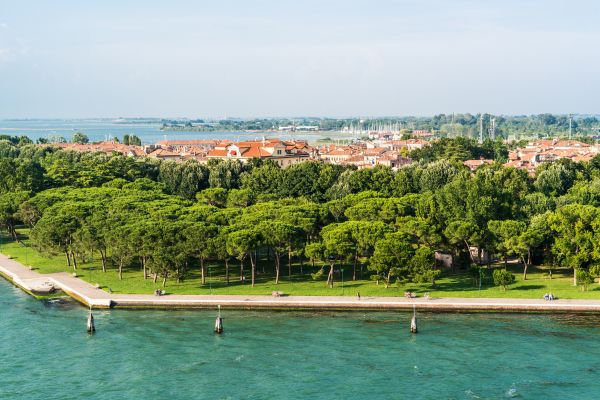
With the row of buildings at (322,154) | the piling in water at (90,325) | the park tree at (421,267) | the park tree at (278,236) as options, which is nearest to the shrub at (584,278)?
the park tree at (421,267)

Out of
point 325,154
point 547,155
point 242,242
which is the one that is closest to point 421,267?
point 242,242

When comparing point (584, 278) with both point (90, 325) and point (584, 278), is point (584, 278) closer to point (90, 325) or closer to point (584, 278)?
point (584, 278)

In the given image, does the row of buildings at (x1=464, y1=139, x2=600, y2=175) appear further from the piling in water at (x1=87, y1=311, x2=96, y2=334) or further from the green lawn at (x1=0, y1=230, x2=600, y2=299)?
the piling in water at (x1=87, y1=311, x2=96, y2=334)

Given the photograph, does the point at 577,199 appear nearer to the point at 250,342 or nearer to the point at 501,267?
the point at 501,267

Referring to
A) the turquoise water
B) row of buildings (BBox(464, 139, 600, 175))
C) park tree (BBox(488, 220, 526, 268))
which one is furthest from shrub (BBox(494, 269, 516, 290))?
row of buildings (BBox(464, 139, 600, 175))

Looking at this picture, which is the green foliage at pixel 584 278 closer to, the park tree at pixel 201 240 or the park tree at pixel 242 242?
the park tree at pixel 242 242

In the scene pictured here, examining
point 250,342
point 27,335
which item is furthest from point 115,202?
point 250,342

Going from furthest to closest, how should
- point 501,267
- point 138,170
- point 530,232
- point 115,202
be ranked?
point 138,170 → point 115,202 → point 501,267 → point 530,232
